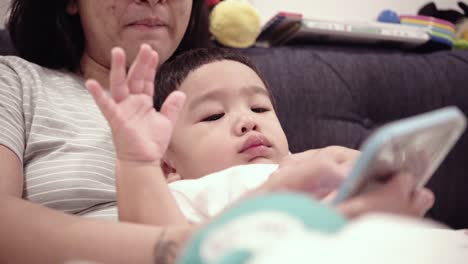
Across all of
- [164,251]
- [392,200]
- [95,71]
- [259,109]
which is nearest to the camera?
[392,200]

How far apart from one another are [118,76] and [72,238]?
0.23 m

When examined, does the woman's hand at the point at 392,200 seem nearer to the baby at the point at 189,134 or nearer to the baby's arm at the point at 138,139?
the baby at the point at 189,134

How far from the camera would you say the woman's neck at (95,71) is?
4.05 ft

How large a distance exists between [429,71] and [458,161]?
0.34 m

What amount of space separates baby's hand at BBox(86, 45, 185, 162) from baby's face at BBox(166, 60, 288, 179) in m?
0.25

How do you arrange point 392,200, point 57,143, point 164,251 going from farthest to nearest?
point 57,143 < point 164,251 < point 392,200

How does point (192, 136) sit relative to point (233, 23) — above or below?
below

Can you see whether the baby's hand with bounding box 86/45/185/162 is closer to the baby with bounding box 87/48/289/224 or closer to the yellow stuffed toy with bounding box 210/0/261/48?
the baby with bounding box 87/48/289/224

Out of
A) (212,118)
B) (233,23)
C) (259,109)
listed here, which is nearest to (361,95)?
(233,23)

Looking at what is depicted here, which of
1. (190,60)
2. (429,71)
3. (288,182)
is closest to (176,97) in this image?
(288,182)

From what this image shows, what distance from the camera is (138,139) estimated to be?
70 centimetres

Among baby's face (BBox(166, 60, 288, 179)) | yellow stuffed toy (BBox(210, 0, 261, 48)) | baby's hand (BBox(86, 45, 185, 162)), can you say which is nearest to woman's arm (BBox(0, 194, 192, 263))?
baby's hand (BBox(86, 45, 185, 162))

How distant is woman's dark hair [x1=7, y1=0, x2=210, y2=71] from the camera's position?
4.15ft

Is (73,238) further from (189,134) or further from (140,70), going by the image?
(189,134)
